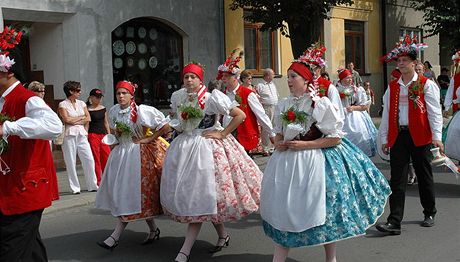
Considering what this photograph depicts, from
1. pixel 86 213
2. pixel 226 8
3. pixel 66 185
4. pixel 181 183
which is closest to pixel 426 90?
pixel 181 183

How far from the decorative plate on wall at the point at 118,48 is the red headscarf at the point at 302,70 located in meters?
10.0

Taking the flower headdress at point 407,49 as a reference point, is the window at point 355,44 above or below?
above

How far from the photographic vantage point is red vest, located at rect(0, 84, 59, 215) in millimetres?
4270

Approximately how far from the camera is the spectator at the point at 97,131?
1059cm

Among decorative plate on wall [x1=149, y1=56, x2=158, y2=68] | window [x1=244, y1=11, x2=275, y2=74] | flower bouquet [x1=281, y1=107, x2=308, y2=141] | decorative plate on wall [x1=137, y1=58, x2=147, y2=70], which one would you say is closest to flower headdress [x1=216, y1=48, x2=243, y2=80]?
flower bouquet [x1=281, y1=107, x2=308, y2=141]

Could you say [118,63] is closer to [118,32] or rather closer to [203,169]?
[118,32]

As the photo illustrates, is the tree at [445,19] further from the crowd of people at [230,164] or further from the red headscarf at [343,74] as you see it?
the crowd of people at [230,164]

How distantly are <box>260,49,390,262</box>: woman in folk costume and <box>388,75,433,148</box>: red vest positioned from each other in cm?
148

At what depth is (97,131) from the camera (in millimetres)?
10656

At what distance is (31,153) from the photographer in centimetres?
436

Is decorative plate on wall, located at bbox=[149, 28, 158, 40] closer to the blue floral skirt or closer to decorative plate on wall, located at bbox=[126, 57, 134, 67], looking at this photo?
decorative plate on wall, located at bbox=[126, 57, 134, 67]

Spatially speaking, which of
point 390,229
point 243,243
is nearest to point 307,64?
point 243,243

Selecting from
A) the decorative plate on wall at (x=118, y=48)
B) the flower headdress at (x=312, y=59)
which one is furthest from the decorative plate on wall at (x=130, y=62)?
the flower headdress at (x=312, y=59)

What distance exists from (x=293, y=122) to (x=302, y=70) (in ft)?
1.45
